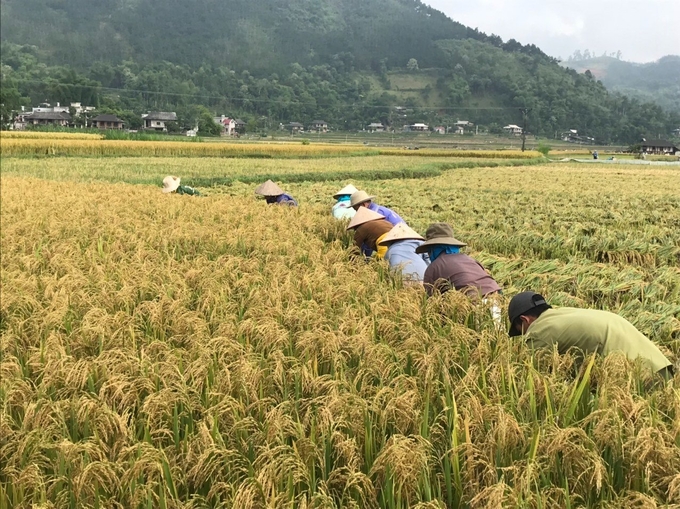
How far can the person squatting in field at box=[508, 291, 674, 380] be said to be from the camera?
3.39 m

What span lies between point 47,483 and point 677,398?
2.97m

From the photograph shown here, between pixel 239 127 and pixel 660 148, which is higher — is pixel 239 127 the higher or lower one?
the higher one

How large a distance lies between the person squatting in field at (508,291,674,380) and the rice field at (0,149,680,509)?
183mm

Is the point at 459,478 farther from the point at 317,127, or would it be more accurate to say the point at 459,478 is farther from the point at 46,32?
the point at 46,32

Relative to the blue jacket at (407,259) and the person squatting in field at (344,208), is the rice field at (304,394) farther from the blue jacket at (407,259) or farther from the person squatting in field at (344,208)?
the person squatting in field at (344,208)

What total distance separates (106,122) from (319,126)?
5330 cm

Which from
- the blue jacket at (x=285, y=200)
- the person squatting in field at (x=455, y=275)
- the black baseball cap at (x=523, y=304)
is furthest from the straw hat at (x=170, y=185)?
the black baseball cap at (x=523, y=304)

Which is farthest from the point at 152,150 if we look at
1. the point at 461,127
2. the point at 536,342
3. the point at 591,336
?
the point at 461,127

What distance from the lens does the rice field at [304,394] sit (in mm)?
2115

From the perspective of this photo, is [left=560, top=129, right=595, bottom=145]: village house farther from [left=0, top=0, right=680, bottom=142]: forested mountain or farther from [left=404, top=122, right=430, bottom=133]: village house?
[left=404, top=122, right=430, bottom=133]: village house

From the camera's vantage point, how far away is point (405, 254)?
6.17m

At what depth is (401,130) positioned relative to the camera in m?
123

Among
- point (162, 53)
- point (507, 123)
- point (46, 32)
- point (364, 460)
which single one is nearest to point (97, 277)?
point (364, 460)

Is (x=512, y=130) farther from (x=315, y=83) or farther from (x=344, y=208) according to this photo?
(x=344, y=208)
